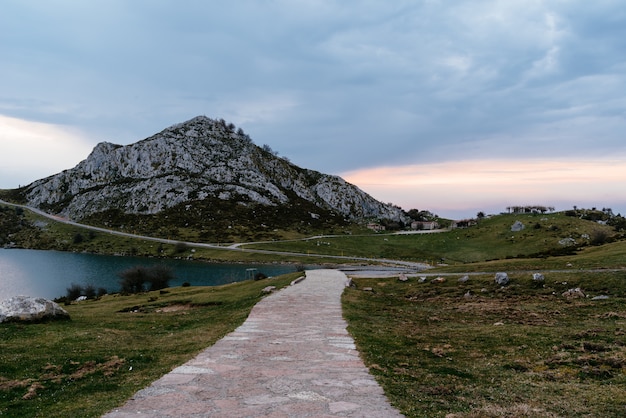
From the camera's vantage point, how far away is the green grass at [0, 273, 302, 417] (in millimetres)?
11312

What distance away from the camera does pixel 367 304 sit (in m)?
32.2

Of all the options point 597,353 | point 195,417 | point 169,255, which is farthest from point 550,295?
point 169,255

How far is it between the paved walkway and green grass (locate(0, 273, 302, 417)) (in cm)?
104

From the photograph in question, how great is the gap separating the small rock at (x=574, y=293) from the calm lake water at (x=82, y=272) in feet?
252

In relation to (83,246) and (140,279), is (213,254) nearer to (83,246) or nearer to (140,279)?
(140,279)

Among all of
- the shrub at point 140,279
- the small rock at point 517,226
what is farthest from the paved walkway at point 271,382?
the small rock at point 517,226

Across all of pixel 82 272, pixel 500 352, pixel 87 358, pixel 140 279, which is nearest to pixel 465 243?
pixel 140 279

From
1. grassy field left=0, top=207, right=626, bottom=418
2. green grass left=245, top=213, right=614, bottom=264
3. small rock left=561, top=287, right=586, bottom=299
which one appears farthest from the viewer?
green grass left=245, top=213, right=614, bottom=264

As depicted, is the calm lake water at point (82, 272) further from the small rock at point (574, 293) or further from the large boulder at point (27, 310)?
the small rock at point (574, 293)

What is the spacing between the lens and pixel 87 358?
17.3 metres

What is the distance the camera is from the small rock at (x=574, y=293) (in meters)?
33.1

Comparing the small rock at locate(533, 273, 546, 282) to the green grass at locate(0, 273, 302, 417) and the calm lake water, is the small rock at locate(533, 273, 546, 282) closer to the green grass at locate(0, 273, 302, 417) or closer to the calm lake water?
the green grass at locate(0, 273, 302, 417)

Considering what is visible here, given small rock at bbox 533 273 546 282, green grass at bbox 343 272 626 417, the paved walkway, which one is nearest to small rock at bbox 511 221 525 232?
small rock at bbox 533 273 546 282

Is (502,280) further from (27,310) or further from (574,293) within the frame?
(27,310)
